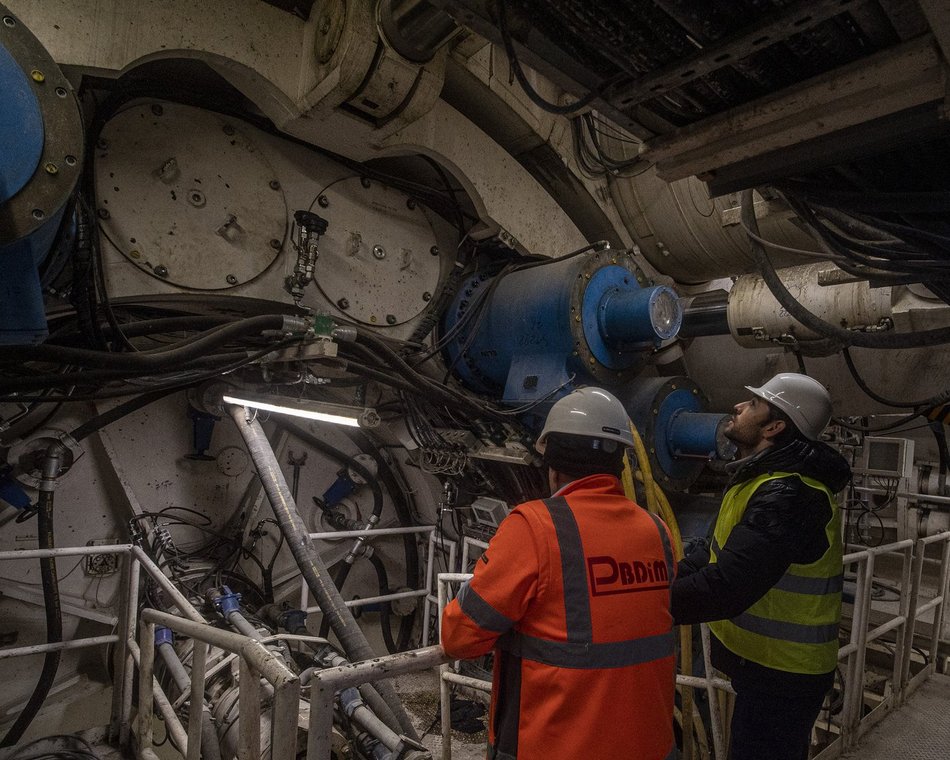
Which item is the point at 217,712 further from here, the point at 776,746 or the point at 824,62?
the point at 824,62

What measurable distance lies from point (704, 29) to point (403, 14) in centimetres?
163

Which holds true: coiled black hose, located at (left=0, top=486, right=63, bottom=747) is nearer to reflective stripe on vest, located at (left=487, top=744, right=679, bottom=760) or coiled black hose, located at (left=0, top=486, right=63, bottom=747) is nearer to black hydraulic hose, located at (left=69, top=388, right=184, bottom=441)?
black hydraulic hose, located at (left=69, top=388, right=184, bottom=441)

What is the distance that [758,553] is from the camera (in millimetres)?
1724

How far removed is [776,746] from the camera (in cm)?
188

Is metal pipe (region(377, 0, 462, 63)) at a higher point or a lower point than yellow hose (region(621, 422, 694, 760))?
higher

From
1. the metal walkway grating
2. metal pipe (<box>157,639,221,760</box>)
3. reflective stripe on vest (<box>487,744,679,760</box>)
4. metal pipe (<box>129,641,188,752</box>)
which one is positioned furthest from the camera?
the metal walkway grating

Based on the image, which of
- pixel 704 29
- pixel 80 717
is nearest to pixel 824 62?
pixel 704 29

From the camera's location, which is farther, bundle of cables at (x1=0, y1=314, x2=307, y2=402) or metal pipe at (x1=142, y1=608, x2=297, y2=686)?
bundle of cables at (x1=0, y1=314, x2=307, y2=402)

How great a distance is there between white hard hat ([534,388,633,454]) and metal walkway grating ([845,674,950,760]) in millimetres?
2318

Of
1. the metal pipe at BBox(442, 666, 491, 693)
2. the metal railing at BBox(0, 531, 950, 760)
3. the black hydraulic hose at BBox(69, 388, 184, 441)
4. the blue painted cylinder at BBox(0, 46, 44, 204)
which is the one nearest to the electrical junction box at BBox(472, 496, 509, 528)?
the metal railing at BBox(0, 531, 950, 760)

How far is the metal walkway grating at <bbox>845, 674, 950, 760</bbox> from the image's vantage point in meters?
2.66

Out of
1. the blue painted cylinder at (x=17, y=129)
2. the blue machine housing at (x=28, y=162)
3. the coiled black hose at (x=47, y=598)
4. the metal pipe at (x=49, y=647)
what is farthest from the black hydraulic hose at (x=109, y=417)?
the blue painted cylinder at (x=17, y=129)

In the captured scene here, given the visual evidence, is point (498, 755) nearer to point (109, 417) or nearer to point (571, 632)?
point (571, 632)

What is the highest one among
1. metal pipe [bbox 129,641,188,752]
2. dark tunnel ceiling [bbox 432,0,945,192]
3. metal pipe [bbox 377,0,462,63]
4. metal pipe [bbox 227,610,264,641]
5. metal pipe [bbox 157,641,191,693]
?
metal pipe [bbox 377,0,462,63]
